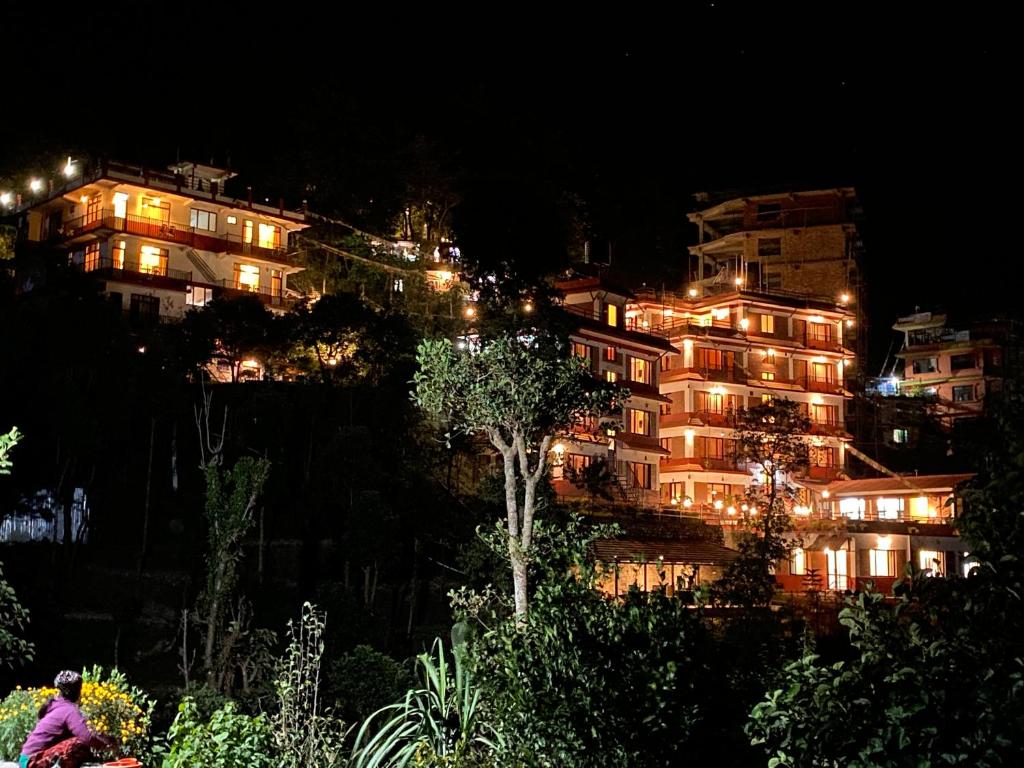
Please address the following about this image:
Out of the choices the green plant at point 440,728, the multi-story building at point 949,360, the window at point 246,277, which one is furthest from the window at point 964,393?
the green plant at point 440,728

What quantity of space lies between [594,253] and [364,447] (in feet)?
109

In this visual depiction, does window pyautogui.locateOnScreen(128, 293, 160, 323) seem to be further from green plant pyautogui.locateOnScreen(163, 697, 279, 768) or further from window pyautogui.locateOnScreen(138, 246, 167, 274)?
green plant pyautogui.locateOnScreen(163, 697, 279, 768)

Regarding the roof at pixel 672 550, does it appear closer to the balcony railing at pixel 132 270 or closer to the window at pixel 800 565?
the window at pixel 800 565

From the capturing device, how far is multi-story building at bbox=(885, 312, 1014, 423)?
Result: 7850 cm

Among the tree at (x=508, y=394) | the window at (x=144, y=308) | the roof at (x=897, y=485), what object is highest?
the window at (x=144, y=308)

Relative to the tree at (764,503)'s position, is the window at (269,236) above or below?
above

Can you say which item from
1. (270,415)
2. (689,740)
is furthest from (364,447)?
(689,740)

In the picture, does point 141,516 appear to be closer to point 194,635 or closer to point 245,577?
point 245,577

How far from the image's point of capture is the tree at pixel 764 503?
120 feet

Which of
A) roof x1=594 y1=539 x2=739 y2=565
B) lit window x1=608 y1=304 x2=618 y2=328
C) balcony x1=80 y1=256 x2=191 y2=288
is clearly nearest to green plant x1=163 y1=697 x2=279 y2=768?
Result: roof x1=594 y1=539 x2=739 y2=565

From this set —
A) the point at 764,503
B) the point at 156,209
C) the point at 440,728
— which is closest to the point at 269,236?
the point at 156,209

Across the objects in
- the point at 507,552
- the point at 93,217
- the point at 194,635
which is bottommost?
the point at 194,635

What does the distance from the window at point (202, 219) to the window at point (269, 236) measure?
9.60ft

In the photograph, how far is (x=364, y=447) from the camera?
31781 millimetres
